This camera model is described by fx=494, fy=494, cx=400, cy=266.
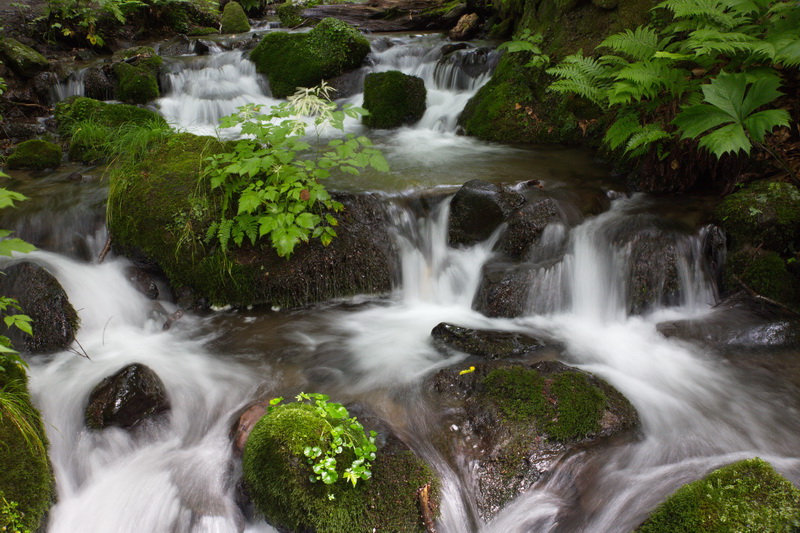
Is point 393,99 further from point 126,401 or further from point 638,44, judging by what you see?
point 126,401

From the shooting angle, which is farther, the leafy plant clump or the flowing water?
the leafy plant clump

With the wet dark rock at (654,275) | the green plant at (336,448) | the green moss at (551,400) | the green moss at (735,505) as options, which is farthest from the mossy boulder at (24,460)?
the wet dark rock at (654,275)

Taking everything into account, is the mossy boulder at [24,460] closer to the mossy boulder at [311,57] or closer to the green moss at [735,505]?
the green moss at [735,505]

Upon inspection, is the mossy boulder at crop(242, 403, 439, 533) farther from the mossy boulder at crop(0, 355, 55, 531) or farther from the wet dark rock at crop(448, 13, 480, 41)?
the wet dark rock at crop(448, 13, 480, 41)

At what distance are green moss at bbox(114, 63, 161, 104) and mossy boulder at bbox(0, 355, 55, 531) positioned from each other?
23.2ft

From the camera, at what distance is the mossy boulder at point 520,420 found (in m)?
2.98

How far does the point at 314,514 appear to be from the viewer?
2.47 m

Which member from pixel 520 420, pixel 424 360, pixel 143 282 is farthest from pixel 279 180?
pixel 520 420

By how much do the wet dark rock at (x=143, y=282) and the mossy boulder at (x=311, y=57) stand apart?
19.2ft

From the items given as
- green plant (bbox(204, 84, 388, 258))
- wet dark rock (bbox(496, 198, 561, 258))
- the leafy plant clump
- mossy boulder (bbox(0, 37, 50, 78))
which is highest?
mossy boulder (bbox(0, 37, 50, 78))

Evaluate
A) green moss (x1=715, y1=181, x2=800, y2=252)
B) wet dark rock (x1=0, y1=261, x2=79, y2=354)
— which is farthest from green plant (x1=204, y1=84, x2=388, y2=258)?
green moss (x1=715, y1=181, x2=800, y2=252)

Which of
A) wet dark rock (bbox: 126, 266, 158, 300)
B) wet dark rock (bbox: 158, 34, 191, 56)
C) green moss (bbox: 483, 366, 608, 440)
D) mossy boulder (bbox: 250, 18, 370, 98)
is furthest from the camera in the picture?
wet dark rock (bbox: 158, 34, 191, 56)

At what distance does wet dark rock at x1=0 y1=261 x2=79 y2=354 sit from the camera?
4.04 m

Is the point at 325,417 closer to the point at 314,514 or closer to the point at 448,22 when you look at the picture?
the point at 314,514
